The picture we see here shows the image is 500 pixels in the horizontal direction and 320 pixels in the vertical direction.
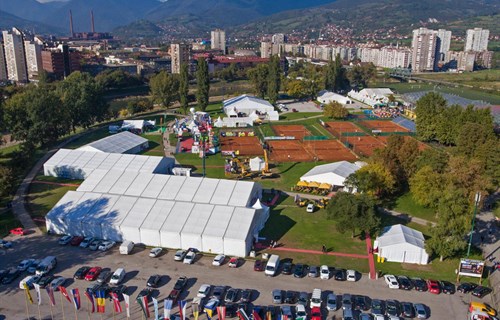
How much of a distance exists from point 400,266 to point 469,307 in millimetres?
4882

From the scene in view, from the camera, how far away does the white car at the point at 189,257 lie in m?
25.9

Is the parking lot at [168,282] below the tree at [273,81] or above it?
below

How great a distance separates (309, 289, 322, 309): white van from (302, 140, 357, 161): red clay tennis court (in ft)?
91.6

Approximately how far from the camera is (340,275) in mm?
24234

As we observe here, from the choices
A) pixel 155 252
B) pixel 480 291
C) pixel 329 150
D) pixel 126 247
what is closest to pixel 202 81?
pixel 329 150

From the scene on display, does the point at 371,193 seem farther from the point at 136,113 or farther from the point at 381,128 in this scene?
the point at 136,113

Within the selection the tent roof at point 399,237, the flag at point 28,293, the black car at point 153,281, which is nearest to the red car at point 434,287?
the tent roof at point 399,237

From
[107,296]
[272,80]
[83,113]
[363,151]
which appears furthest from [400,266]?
[272,80]

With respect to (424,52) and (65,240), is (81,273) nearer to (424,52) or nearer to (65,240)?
(65,240)

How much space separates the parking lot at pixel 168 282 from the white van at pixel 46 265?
40 cm

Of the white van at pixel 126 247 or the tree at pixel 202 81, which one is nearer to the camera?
the white van at pixel 126 247

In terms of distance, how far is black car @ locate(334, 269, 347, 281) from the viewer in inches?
948

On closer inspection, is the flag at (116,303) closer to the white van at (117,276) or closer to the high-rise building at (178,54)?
the white van at (117,276)

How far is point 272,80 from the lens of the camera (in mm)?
79500
